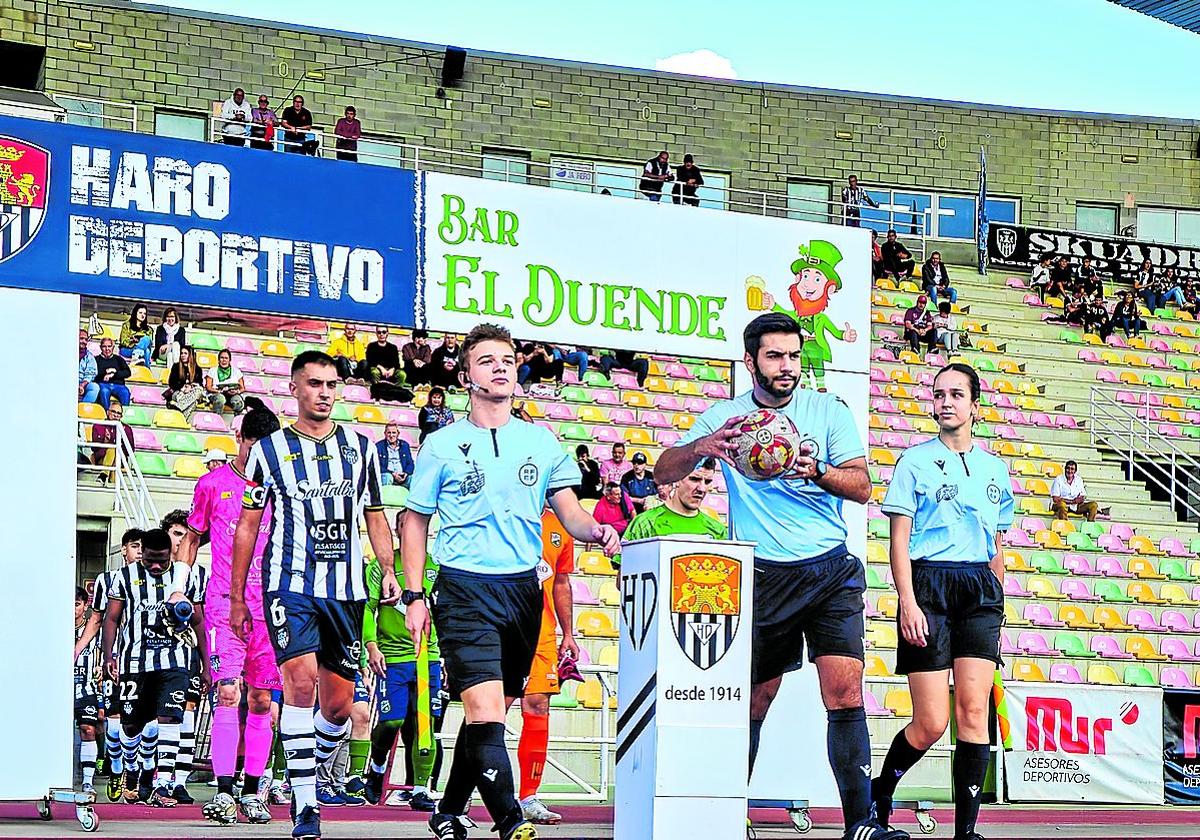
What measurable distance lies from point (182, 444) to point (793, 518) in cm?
854

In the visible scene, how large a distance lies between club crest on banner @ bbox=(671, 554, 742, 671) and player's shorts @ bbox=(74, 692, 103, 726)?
4.38m

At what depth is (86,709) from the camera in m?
10.3

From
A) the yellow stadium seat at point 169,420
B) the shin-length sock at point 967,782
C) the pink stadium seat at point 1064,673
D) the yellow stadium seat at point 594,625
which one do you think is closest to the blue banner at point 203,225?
the shin-length sock at point 967,782

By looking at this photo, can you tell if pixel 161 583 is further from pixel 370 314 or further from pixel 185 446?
pixel 185 446

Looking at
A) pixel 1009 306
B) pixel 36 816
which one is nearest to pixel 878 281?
pixel 1009 306

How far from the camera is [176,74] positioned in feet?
85.9

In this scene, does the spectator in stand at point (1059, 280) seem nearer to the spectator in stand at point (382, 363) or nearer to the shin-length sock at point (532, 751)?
the spectator in stand at point (382, 363)

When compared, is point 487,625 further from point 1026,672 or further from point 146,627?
point 1026,672

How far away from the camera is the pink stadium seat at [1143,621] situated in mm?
17516

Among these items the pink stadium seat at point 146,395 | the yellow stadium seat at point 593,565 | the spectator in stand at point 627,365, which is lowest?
the yellow stadium seat at point 593,565

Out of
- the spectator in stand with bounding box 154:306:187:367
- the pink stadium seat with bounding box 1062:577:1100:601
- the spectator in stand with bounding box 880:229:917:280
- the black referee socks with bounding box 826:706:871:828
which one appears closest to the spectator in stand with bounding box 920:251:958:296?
the spectator in stand with bounding box 880:229:917:280

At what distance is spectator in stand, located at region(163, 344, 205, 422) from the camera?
644 inches

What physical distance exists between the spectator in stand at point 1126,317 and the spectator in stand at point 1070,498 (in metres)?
6.39

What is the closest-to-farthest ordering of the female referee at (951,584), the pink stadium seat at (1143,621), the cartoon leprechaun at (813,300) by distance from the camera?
the female referee at (951,584), the cartoon leprechaun at (813,300), the pink stadium seat at (1143,621)
